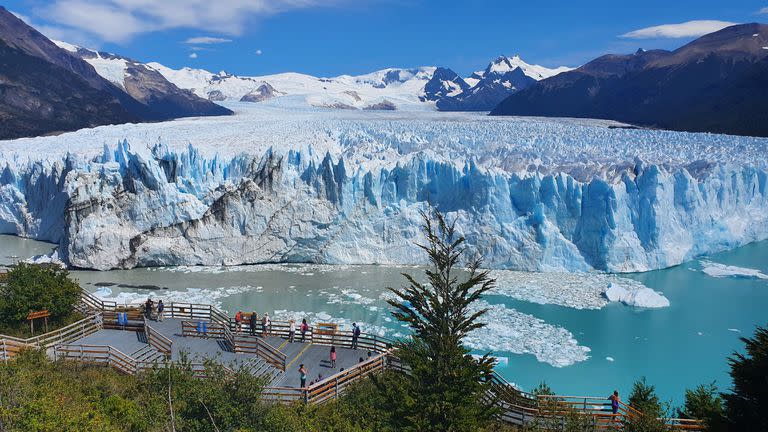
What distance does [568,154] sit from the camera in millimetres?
20766

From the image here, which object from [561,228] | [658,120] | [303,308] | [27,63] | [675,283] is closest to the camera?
[303,308]

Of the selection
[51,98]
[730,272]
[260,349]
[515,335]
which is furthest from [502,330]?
[51,98]

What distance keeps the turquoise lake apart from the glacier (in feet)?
2.62

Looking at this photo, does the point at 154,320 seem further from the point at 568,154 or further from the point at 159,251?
the point at 568,154

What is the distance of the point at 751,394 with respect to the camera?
4422 mm

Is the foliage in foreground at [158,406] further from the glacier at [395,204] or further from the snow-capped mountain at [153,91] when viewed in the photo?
the snow-capped mountain at [153,91]

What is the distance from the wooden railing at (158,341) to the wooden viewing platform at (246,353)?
2 centimetres

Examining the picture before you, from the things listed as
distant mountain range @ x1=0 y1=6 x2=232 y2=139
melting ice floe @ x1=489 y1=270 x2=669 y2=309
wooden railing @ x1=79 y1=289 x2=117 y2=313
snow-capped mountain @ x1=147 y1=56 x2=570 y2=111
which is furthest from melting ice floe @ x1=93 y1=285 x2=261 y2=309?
snow-capped mountain @ x1=147 y1=56 x2=570 y2=111

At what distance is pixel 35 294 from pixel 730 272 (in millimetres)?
18475

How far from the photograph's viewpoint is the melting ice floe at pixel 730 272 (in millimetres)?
17391

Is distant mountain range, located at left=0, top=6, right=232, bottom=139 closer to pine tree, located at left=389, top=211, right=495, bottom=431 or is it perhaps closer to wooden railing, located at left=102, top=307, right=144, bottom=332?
wooden railing, located at left=102, top=307, right=144, bottom=332

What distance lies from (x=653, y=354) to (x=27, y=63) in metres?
57.9

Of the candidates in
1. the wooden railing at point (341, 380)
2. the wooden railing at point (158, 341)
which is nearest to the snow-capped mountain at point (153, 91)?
the wooden railing at point (158, 341)

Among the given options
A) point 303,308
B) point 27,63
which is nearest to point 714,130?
point 303,308
